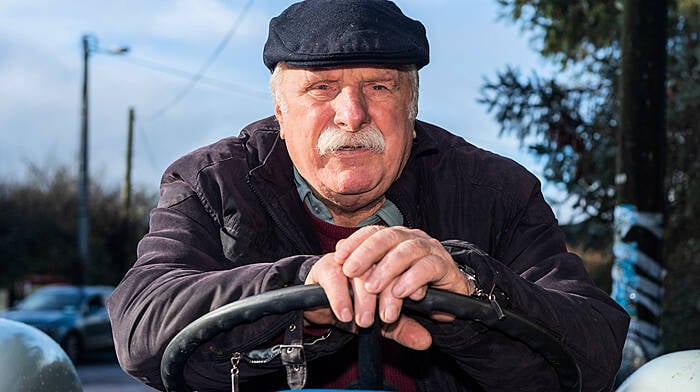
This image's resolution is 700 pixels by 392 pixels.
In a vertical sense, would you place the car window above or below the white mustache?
below

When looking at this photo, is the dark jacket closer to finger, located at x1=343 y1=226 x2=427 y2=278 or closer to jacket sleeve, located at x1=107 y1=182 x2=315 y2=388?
jacket sleeve, located at x1=107 y1=182 x2=315 y2=388

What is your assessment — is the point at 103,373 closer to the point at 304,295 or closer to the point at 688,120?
the point at 688,120

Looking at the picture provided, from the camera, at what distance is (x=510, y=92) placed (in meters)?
10.3

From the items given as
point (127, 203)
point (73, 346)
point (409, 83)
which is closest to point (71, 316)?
point (73, 346)

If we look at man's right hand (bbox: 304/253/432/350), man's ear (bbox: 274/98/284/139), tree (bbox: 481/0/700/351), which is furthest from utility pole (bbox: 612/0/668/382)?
man's right hand (bbox: 304/253/432/350)

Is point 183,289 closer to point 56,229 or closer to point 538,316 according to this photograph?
point 538,316

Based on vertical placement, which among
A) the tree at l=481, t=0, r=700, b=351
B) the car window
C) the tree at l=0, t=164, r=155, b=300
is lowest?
the tree at l=0, t=164, r=155, b=300

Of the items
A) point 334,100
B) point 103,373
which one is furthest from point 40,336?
point 103,373

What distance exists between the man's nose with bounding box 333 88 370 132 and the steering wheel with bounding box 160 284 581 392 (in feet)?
2.12

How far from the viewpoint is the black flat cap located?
2260 mm

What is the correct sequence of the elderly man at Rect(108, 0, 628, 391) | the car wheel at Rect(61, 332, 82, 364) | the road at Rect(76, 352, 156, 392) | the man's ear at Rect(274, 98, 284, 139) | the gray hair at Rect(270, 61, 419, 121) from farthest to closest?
the car wheel at Rect(61, 332, 82, 364) < the road at Rect(76, 352, 156, 392) < the man's ear at Rect(274, 98, 284, 139) < the gray hair at Rect(270, 61, 419, 121) < the elderly man at Rect(108, 0, 628, 391)

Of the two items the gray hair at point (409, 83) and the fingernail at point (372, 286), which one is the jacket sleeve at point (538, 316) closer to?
the fingernail at point (372, 286)

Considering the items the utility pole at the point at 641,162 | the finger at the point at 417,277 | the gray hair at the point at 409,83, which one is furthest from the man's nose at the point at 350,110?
the utility pole at the point at 641,162

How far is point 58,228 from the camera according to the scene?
2752cm
